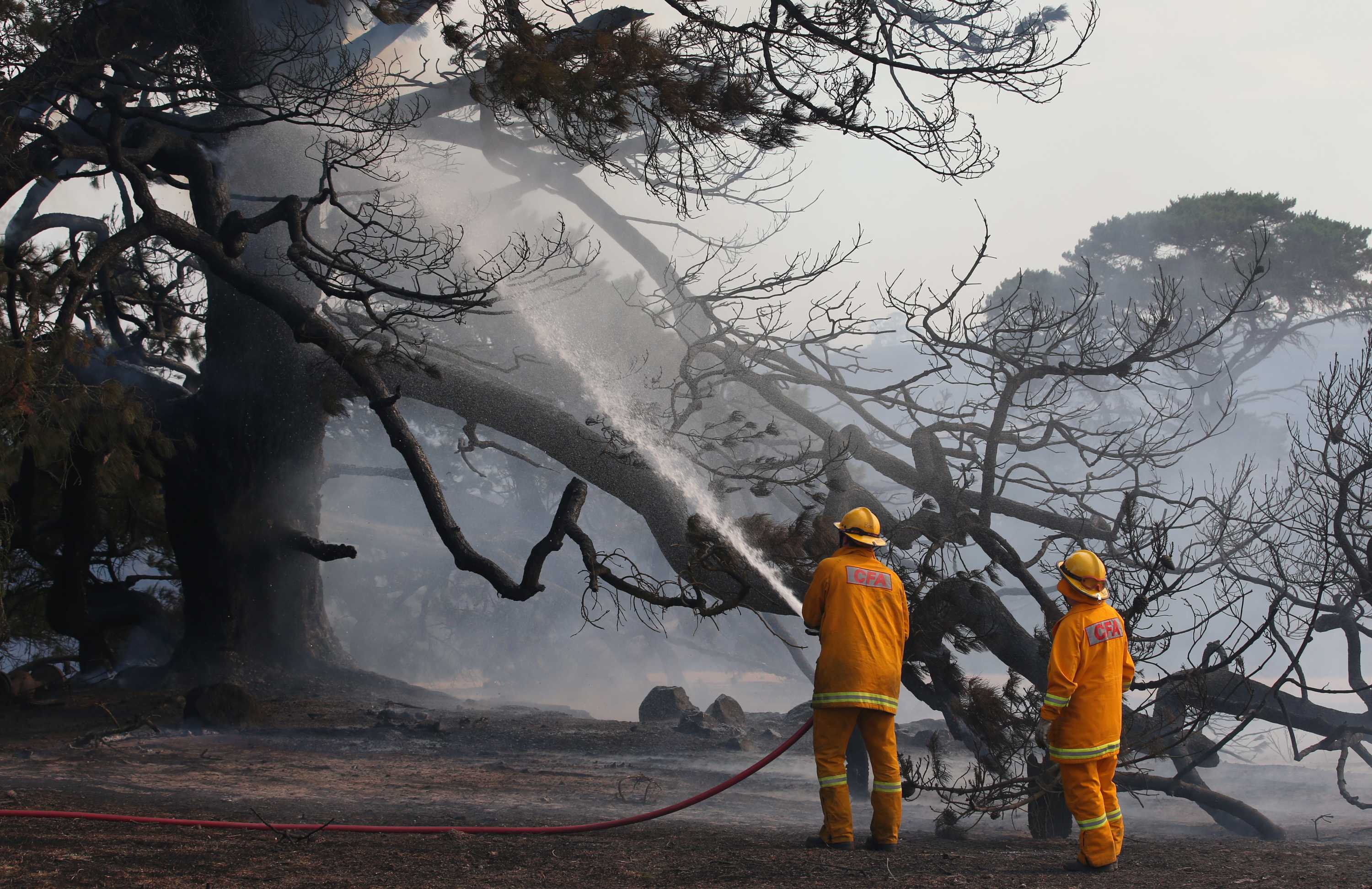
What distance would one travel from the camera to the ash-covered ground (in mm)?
3713

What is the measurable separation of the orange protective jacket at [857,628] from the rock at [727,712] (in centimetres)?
704

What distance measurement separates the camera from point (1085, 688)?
13.9 feet

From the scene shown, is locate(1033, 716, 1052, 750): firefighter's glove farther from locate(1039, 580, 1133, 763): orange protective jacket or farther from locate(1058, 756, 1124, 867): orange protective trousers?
locate(1039, 580, 1133, 763): orange protective jacket

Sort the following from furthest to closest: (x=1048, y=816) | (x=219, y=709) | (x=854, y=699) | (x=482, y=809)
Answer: (x=219, y=709), (x=1048, y=816), (x=482, y=809), (x=854, y=699)

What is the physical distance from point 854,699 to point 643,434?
667 cm

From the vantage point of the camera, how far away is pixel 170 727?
27.7 feet

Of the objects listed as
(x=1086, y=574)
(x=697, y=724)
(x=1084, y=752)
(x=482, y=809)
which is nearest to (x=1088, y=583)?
(x=1086, y=574)

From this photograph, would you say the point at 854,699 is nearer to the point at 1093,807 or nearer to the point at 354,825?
the point at 1093,807

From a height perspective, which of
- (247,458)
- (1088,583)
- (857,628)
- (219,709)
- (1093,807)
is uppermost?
(247,458)

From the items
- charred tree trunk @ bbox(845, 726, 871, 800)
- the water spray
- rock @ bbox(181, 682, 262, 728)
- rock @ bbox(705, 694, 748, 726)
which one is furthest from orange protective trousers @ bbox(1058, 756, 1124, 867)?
rock @ bbox(181, 682, 262, 728)

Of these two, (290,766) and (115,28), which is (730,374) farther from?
(115,28)

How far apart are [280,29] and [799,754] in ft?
30.1

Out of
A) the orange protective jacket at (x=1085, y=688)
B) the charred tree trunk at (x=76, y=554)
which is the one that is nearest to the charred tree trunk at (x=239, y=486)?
the charred tree trunk at (x=76, y=554)

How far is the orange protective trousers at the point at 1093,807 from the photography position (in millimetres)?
4105
